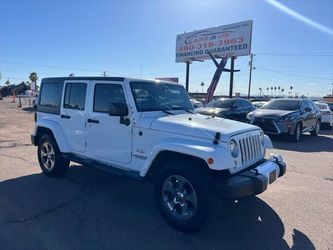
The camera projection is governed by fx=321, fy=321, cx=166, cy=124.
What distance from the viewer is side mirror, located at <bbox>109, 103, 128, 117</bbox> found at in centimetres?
456

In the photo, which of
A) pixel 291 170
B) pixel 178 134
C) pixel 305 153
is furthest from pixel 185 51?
A: pixel 178 134

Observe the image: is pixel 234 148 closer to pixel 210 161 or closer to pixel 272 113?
pixel 210 161

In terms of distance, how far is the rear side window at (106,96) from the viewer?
5.00 metres

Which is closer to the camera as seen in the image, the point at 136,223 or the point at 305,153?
the point at 136,223

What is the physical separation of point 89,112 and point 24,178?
2.05 m

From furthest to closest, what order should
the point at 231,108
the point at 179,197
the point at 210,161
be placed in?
1. the point at 231,108
2. the point at 179,197
3. the point at 210,161

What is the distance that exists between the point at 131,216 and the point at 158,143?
1.10 m

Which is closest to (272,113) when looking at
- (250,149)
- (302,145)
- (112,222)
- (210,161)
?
(302,145)

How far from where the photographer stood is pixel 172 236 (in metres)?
3.94

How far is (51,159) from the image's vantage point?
20.7ft

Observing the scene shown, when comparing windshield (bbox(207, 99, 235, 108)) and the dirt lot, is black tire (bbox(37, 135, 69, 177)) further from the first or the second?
windshield (bbox(207, 99, 235, 108))

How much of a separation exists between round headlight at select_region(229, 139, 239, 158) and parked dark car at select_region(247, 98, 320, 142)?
316 inches

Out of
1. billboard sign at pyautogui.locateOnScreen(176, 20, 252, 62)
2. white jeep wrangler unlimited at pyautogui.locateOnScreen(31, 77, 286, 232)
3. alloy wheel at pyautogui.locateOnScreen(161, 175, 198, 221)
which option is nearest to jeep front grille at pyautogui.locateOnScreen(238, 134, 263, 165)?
white jeep wrangler unlimited at pyautogui.locateOnScreen(31, 77, 286, 232)

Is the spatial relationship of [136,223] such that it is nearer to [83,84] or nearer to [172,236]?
[172,236]
